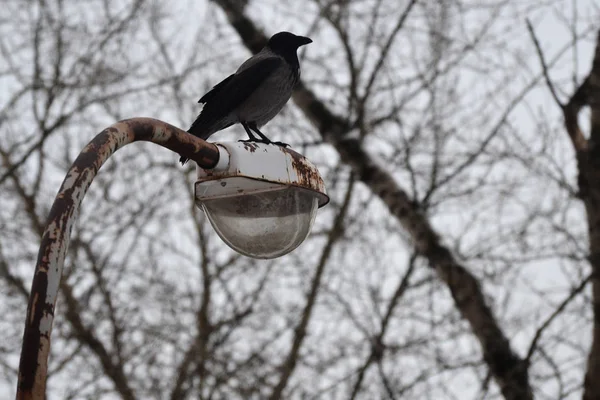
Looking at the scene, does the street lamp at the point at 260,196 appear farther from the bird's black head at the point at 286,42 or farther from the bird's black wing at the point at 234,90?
the bird's black head at the point at 286,42

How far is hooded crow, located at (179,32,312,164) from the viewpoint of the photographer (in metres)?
3.85

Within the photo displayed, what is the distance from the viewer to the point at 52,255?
166 cm

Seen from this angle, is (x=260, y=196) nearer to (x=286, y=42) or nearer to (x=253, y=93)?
(x=253, y=93)

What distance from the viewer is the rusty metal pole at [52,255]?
1.54m

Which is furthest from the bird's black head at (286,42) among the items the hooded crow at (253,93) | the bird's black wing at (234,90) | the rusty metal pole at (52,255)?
the rusty metal pole at (52,255)

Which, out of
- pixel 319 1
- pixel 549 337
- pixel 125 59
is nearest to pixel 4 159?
pixel 125 59

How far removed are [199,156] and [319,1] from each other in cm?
645

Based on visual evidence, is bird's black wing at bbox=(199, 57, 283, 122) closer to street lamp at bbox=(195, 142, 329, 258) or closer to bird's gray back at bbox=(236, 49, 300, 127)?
bird's gray back at bbox=(236, 49, 300, 127)

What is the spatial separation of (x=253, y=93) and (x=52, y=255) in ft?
8.25

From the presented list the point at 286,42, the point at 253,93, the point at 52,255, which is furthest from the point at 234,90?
the point at 52,255

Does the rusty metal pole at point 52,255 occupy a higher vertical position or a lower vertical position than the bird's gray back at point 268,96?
lower

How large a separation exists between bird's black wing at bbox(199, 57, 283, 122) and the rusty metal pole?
1.72m

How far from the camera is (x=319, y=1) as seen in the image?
28.1 ft

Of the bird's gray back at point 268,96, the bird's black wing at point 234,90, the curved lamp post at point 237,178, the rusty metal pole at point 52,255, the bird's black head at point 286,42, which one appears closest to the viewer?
the rusty metal pole at point 52,255
